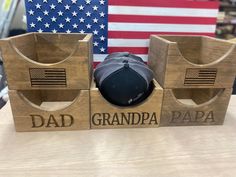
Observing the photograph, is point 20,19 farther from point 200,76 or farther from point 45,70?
point 200,76

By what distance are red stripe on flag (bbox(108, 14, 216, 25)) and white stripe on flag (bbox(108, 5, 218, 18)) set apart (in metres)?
0.01

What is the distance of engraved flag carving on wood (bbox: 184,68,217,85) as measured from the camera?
1.63 feet

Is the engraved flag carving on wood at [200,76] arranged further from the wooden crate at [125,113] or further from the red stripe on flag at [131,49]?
the red stripe on flag at [131,49]

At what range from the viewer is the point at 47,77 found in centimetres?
46

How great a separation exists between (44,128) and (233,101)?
23.0 inches

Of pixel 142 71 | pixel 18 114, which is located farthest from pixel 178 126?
pixel 18 114

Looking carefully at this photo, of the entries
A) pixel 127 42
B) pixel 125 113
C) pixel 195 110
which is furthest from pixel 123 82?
pixel 127 42

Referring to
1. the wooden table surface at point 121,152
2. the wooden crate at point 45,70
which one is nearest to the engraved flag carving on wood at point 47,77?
the wooden crate at point 45,70

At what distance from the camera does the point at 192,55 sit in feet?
2.20

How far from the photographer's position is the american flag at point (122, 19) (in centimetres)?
69

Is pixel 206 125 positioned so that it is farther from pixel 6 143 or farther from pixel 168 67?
pixel 6 143

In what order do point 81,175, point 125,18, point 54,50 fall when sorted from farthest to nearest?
point 125,18, point 54,50, point 81,175

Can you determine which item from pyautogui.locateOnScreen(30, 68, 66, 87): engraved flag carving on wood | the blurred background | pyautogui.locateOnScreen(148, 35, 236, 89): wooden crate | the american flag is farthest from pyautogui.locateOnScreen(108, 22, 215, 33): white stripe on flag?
the blurred background

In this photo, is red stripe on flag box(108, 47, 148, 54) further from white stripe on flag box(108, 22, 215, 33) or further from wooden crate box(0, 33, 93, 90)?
wooden crate box(0, 33, 93, 90)
